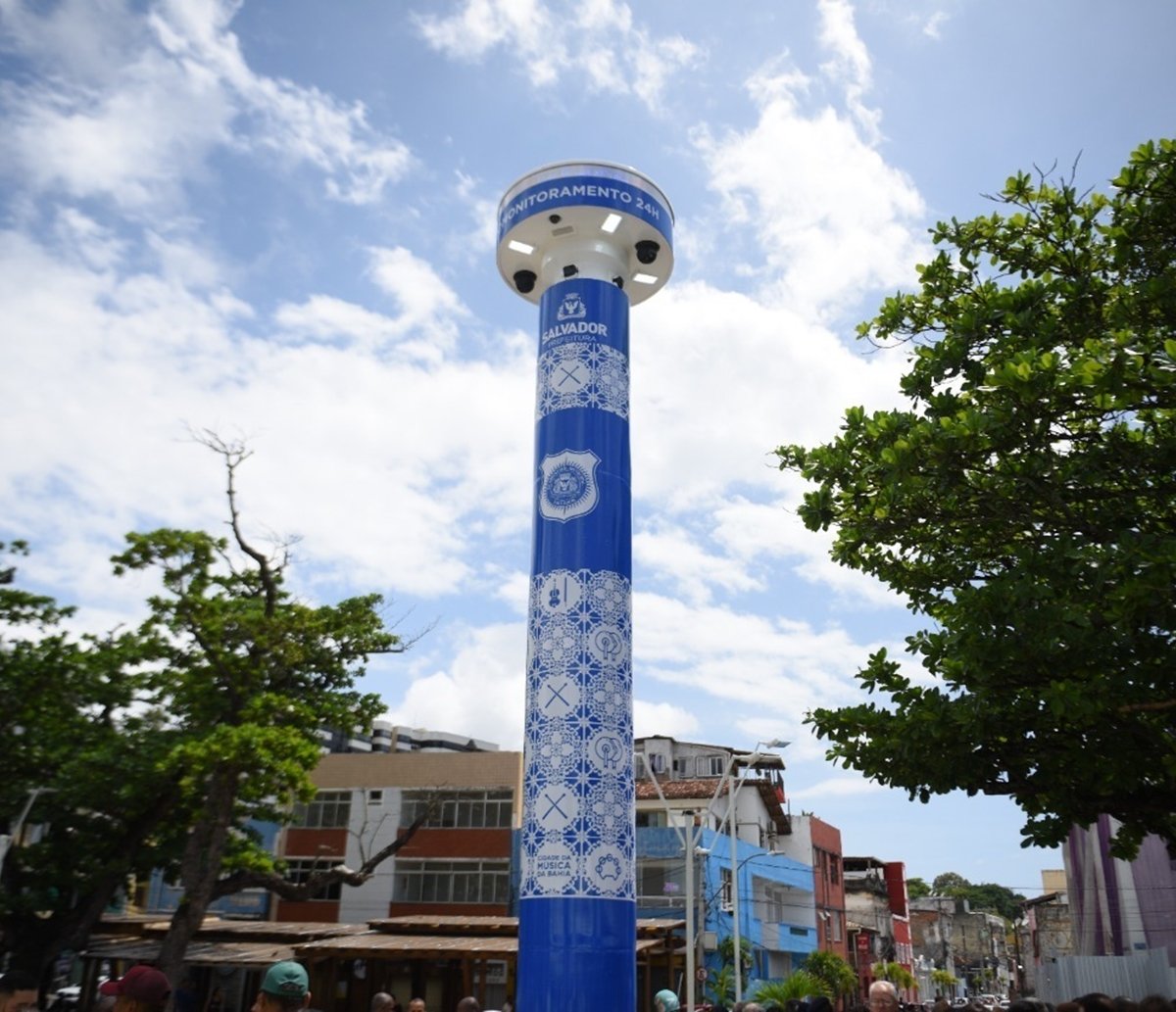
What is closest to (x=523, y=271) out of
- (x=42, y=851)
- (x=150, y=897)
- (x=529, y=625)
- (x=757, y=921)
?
(x=529, y=625)

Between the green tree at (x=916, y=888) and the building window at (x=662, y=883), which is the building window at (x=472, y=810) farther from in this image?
the green tree at (x=916, y=888)

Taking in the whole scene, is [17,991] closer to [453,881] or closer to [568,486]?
[568,486]

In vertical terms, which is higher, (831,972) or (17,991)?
(831,972)

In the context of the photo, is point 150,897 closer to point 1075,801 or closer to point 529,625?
point 529,625

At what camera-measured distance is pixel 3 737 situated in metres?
21.7

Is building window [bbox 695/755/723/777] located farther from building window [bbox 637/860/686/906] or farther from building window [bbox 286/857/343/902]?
building window [bbox 286/857/343/902]

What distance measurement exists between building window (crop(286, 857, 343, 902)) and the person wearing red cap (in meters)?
30.3

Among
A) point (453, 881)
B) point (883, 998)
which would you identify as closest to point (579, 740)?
point (883, 998)

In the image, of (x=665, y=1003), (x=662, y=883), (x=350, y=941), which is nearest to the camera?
(x=665, y=1003)

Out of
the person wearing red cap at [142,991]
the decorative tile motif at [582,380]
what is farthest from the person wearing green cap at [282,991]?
the decorative tile motif at [582,380]

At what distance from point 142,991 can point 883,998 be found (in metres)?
3.80

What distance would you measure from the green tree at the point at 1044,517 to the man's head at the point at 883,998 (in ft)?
7.20

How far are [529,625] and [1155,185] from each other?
761 centimetres

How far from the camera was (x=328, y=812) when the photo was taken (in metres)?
34.5
